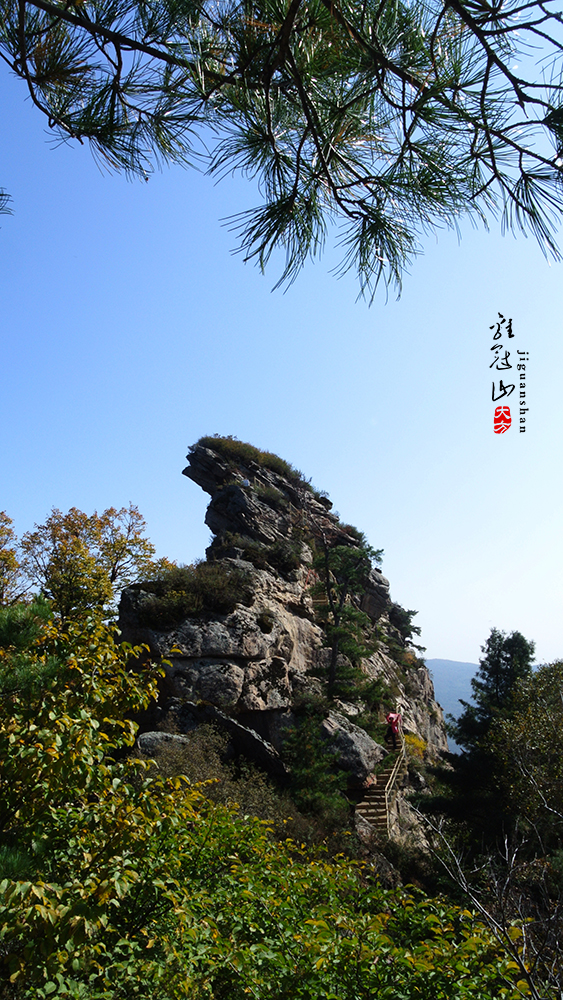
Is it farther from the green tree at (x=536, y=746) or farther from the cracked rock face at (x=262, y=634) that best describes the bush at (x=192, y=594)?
the green tree at (x=536, y=746)

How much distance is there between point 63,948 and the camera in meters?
2.47

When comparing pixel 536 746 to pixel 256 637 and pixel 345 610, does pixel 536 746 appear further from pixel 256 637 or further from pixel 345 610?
A: pixel 345 610

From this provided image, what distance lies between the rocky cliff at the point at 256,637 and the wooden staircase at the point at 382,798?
915 mm

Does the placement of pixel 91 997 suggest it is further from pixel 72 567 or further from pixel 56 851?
pixel 72 567

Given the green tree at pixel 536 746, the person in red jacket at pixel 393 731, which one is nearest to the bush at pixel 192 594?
the green tree at pixel 536 746

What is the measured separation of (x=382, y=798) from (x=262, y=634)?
539 cm

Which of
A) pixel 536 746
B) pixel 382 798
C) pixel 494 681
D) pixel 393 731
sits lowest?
pixel 382 798

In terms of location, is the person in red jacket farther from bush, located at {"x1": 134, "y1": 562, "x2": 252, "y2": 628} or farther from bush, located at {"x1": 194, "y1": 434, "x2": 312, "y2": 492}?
bush, located at {"x1": 194, "y1": 434, "x2": 312, "y2": 492}

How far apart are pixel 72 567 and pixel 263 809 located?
13234 mm

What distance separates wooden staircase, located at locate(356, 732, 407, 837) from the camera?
43.9 ft

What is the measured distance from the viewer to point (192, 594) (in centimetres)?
1362

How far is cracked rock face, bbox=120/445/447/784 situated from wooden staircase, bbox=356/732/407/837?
3.73 ft

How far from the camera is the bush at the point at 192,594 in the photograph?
13.2 metres

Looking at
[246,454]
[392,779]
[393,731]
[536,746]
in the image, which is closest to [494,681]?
[393,731]
